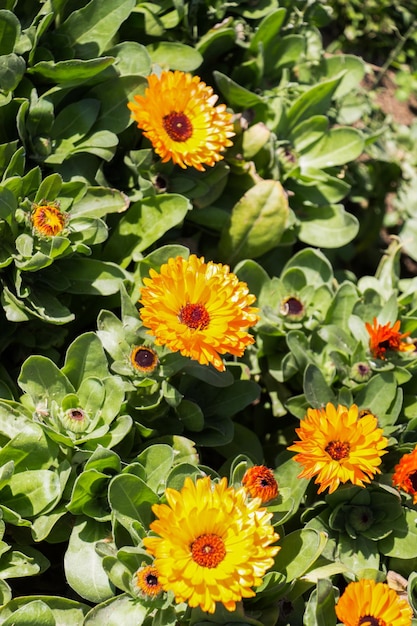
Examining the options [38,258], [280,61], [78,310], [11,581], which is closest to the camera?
[38,258]

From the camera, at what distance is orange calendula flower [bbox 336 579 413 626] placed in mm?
2113

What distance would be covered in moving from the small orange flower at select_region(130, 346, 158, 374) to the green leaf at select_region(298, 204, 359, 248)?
1260mm

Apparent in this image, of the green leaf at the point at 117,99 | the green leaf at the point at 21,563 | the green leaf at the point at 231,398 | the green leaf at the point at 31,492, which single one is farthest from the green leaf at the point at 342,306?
the green leaf at the point at 21,563

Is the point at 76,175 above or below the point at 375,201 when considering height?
above

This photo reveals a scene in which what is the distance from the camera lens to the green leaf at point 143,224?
9.21 feet

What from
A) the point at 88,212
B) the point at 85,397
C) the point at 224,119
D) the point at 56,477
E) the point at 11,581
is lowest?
the point at 11,581

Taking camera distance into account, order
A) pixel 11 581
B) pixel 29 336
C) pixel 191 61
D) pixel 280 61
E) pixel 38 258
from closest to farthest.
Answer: pixel 38 258 < pixel 11 581 < pixel 29 336 < pixel 191 61 < pixel 280 61

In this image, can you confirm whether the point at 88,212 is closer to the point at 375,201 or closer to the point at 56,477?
the point at 56,477

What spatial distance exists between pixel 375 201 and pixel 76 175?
2.08 meters

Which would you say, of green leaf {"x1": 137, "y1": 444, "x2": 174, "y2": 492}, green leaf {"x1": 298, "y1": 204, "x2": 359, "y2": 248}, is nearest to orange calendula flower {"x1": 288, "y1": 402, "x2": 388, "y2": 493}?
green leaf {"x1": 137, "y1": 444, "x2": 174, "y2": 492}

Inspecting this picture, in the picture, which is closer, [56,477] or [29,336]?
[56,477]

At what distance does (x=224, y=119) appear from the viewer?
9.16 ft

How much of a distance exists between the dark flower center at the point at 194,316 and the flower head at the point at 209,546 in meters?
0.48

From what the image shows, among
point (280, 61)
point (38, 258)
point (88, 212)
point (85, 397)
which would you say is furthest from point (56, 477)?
point (280, 61)
